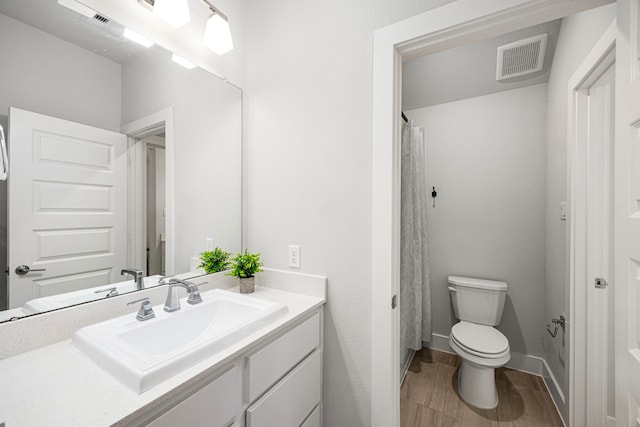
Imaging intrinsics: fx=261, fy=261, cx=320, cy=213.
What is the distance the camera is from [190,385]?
0.67 meters

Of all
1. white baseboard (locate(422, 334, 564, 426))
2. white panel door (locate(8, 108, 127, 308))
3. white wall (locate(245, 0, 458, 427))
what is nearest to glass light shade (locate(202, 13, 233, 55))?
white wall (locate(245, 0, 458, 427))

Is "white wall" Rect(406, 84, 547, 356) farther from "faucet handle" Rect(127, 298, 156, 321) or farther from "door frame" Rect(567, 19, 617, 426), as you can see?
A: "faucet handle" Rect(127, 298, 156, 321)

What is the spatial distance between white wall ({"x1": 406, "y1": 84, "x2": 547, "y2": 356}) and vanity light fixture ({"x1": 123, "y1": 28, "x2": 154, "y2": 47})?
7.27ft

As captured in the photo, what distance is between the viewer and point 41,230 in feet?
2.89

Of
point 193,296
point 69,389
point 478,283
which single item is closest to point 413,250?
point 478,283

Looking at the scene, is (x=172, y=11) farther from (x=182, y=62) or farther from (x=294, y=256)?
(x=294, y=256)

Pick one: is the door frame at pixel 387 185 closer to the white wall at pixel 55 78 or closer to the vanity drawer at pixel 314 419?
the vanity drawer at pixel 314 419

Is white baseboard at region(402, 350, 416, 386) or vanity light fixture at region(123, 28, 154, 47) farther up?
vanity light fixture at region(123, 28, 154, 47)

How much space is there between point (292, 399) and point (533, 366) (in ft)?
7.04

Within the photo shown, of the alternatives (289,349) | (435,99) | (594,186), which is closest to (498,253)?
(594,186)

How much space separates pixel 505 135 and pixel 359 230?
183 cm

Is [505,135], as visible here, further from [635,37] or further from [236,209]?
[236,209]

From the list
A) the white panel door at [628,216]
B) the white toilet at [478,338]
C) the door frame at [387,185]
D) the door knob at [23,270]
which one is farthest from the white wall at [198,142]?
the white toilet at [478,338]

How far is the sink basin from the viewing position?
2.13 ft
